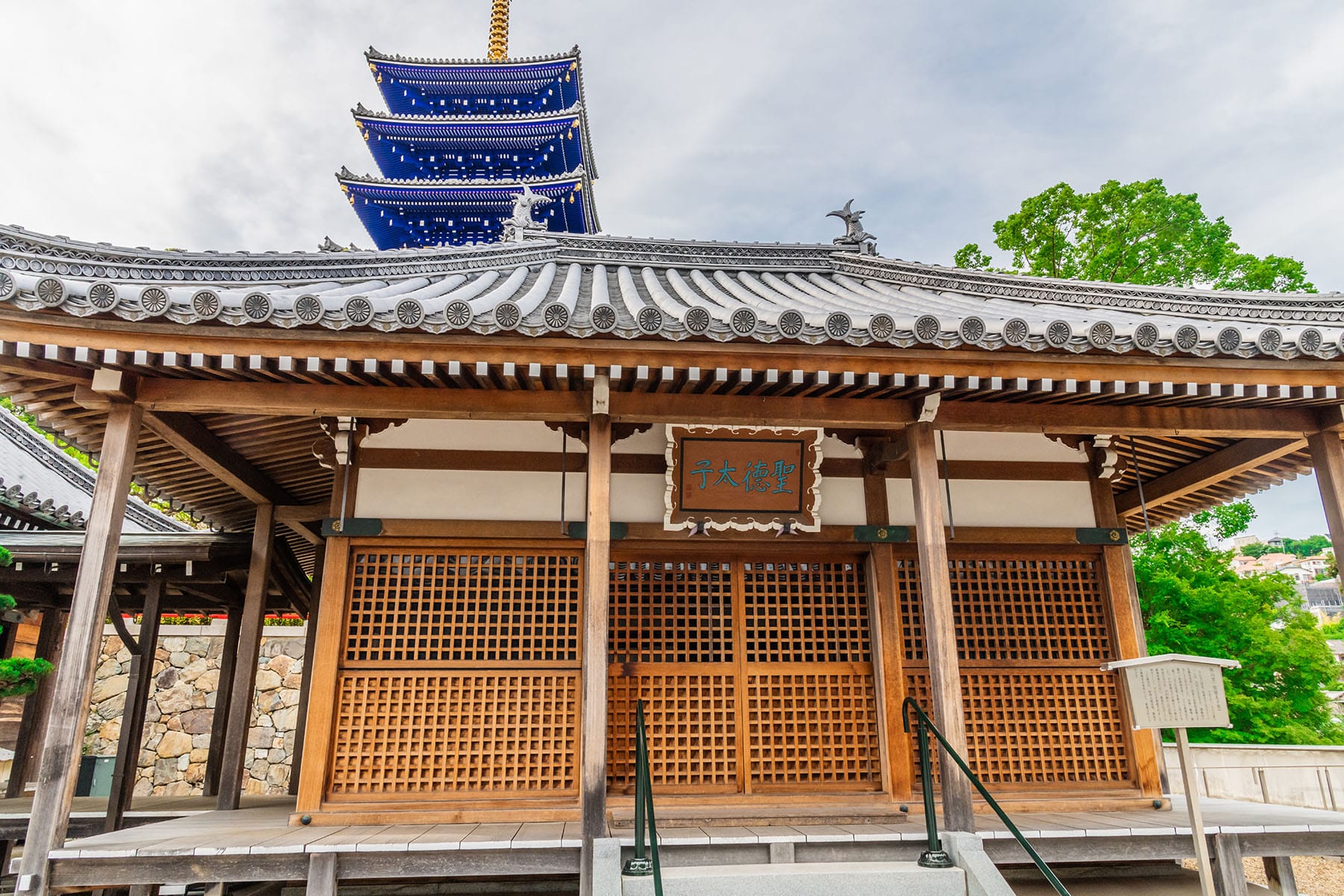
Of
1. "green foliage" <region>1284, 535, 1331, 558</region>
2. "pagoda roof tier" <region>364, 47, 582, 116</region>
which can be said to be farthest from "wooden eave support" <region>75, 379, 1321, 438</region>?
"green foliage" <region>1284, 535, 1331, 558</region>

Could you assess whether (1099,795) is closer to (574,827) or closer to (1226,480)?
(1226,480)

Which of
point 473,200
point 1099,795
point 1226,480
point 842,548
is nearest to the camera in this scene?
point 1099,795

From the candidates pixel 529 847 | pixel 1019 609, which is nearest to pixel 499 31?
pixel 1019 609

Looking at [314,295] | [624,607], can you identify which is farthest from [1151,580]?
[314,295]

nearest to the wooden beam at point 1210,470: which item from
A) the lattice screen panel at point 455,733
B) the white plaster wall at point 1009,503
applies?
the white plaster wall at point 1009,503

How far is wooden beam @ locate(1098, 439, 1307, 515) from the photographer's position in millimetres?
6777

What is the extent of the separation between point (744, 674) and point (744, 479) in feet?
5.79

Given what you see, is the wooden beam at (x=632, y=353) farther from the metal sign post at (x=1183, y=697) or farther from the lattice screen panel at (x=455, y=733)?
the lattice screen panel at (x=455, y=733)

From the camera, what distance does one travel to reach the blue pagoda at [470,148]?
75.7 ft

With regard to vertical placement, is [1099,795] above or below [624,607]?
below

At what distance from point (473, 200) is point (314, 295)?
19.9 m

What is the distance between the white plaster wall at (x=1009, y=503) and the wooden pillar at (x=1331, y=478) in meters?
1.80

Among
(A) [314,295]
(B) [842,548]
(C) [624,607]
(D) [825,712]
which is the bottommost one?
(D) [825,712]

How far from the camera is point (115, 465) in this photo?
5488mm
